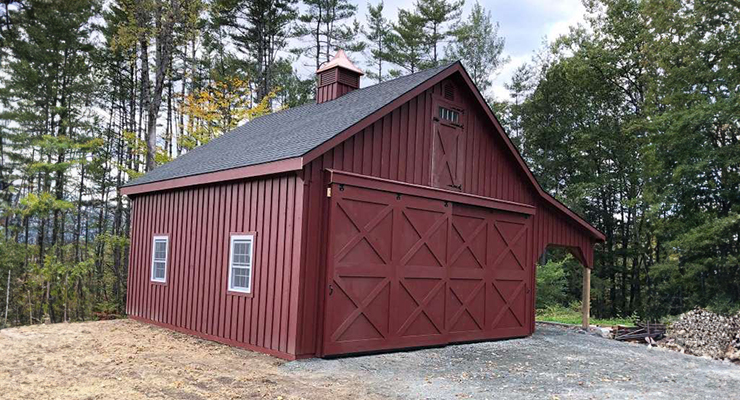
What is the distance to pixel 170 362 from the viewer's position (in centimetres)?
812

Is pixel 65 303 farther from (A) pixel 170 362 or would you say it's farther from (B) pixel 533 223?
(B) pixel 533 223

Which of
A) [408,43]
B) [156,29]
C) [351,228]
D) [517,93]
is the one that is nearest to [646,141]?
[517,93]

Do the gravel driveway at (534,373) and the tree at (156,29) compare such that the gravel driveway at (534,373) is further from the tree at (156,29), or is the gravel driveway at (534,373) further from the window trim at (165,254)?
the tree at (156,29)

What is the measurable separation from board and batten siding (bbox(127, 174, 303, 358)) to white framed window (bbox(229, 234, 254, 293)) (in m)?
0.13

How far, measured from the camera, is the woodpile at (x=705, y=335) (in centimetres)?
1137

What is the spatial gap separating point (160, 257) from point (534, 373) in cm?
783

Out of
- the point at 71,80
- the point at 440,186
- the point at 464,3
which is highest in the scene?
the point at 464,3

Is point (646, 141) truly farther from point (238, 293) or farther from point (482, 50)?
point (238, 293)

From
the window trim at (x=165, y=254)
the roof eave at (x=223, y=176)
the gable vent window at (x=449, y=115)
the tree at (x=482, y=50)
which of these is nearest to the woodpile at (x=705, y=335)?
the gable vent window at (x=449, y=115)

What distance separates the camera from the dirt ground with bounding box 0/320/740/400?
6637 millimetres

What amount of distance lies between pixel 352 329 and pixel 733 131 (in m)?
14.6

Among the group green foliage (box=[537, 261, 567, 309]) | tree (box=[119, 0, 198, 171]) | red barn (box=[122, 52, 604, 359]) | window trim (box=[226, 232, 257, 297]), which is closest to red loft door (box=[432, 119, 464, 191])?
red barn (box=[122, 52, 604, 359])

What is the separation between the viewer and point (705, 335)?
11914mm

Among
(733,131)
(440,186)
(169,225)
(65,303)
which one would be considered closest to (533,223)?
(440,186)
